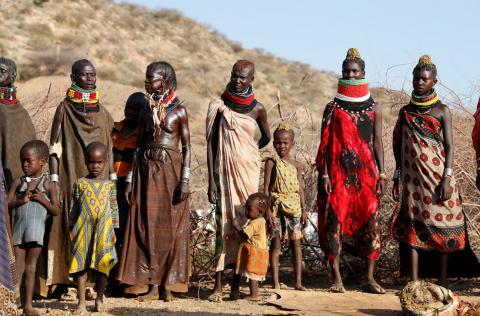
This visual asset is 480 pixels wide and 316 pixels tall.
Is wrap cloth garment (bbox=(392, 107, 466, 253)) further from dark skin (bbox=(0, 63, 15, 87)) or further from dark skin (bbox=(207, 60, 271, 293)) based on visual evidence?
dark skin (bbox=(0, 63, 15, 87))

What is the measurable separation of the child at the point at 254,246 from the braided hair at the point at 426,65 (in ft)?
Result: 6.00

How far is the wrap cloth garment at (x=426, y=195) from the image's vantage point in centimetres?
771

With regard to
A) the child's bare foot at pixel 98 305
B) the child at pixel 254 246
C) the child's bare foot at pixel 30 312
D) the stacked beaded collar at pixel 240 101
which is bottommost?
the child's bare foot at pixel 30 312

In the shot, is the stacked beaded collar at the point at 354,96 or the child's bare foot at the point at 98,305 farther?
the stacked beaded collar at the point at 354,96

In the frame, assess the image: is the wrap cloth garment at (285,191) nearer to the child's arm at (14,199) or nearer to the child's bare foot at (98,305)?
the child's bare foot at (98,305)

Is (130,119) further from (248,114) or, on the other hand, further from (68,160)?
(248,114)

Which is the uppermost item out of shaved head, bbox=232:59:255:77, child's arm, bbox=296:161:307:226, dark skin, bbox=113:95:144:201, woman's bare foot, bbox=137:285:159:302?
shaved head, bbox=232:59:255:77

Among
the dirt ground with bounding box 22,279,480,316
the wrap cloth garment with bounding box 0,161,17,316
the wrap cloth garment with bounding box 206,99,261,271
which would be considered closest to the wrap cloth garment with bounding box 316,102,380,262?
the dirt ground with bounding box 22,279,480,316

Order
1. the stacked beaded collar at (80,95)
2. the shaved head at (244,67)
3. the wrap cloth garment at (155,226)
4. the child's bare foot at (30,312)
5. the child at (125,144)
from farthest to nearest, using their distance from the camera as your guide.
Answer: the child at (125,144) → the shaved head at (244,67) → the wrap cloth garment at (155,226) → the stacked beaded collar at (80,95) → the child's bare foot at (30,312)

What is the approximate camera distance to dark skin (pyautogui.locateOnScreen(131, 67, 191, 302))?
7.54m

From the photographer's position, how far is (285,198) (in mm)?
8062

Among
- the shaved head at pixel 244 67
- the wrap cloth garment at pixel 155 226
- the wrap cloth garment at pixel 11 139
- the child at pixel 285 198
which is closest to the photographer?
the wrap cloth garment at pixel 11 139

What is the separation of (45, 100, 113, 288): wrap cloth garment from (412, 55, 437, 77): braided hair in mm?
2863

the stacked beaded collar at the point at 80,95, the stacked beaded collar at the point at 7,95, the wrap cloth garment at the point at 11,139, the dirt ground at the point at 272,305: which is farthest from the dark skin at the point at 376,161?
the stacked beaded collar at the point at 7,95
